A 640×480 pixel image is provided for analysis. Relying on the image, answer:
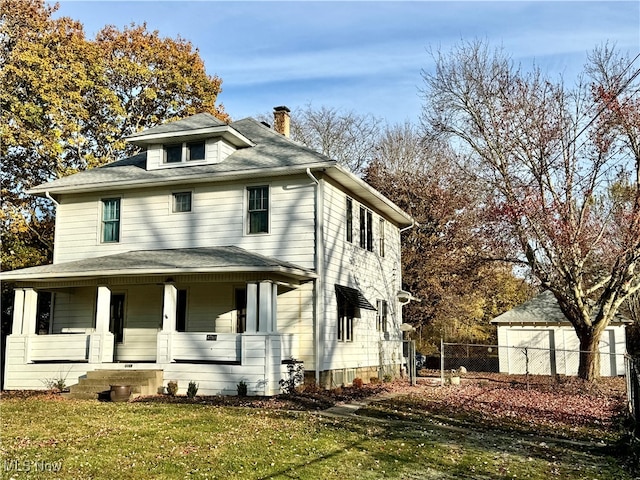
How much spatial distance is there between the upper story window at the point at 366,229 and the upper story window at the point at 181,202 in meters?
5.62

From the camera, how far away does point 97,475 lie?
7055 millimetres

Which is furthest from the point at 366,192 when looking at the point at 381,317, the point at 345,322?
the point at 381,317

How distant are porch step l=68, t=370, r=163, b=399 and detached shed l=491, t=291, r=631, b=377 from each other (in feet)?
53.8

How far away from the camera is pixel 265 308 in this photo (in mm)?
14672

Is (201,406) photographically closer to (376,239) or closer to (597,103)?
(376,239)

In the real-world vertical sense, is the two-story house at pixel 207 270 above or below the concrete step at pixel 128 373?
above

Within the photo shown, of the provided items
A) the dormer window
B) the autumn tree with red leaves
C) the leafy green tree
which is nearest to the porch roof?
the dormer window

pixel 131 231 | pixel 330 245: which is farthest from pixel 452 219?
pixel 131 231

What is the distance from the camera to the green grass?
751 cm

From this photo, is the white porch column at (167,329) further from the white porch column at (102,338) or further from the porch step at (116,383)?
the white porch column at (102,338)

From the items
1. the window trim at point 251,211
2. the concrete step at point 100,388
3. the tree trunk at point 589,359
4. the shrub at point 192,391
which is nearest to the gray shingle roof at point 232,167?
the window trim at point 251,211

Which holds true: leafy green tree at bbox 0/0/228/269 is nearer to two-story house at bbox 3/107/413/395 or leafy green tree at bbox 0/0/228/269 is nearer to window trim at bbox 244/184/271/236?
two-story house at bbox 3/107/413/395

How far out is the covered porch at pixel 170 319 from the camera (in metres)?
14.7

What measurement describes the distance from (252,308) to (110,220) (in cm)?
663
